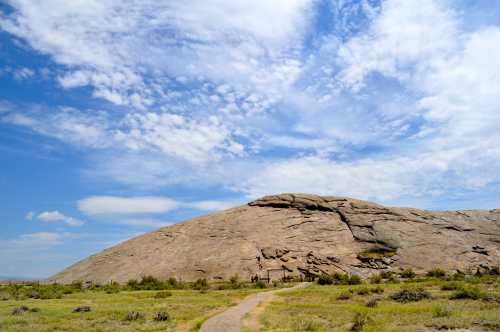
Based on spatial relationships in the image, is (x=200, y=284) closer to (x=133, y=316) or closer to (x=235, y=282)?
(x=235, y=282)

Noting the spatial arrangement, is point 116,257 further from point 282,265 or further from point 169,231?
point 282,265

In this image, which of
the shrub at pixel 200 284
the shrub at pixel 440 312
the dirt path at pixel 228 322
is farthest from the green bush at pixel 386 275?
the shrub at pixel 440 312

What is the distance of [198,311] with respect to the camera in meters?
25.0

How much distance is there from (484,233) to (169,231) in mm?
48414

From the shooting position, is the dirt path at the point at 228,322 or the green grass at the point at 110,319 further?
the green grass at the point at 110,319

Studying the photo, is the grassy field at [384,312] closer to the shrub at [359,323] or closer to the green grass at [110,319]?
the shrub at [359,323]

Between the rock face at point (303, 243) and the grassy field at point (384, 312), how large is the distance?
21.6 m

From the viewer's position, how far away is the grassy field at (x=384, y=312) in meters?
17.4

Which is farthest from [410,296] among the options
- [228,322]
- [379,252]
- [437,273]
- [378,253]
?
[379,252]

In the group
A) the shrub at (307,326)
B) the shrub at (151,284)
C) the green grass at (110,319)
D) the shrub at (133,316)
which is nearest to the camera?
the shrub at (307,326)

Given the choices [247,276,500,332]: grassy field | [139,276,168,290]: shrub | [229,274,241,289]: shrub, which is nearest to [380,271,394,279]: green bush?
[247,276,500,332]: grassy field

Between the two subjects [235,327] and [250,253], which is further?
[250,253]

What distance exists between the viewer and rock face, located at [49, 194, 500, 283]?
5288cm

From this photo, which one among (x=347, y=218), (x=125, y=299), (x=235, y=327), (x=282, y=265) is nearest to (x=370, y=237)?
(x=347, y=218)
